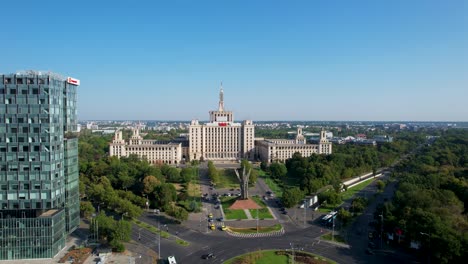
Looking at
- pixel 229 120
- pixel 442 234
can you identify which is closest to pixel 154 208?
pixel 442 234

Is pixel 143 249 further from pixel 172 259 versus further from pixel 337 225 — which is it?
pixel 337 225

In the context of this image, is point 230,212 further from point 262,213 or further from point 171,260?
point 171,260

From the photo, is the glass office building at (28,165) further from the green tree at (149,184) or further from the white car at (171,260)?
the green tree at (149,184)

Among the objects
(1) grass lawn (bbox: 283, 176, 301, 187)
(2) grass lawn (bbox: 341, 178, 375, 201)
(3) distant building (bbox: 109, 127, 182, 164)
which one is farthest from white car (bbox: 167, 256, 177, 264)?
(3) distant building (bbox: 109, 127, 182, 164)

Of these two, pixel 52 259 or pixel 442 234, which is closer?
pixel 442 234

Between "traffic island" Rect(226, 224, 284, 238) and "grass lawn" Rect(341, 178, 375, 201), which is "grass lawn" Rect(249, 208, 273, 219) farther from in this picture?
"grass lawn" Rect(341, 178, 375, 201)

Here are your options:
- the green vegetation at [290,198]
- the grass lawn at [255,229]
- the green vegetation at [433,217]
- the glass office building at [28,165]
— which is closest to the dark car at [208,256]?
the grass lawn at [255,229]

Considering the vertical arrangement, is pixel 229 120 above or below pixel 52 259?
above
